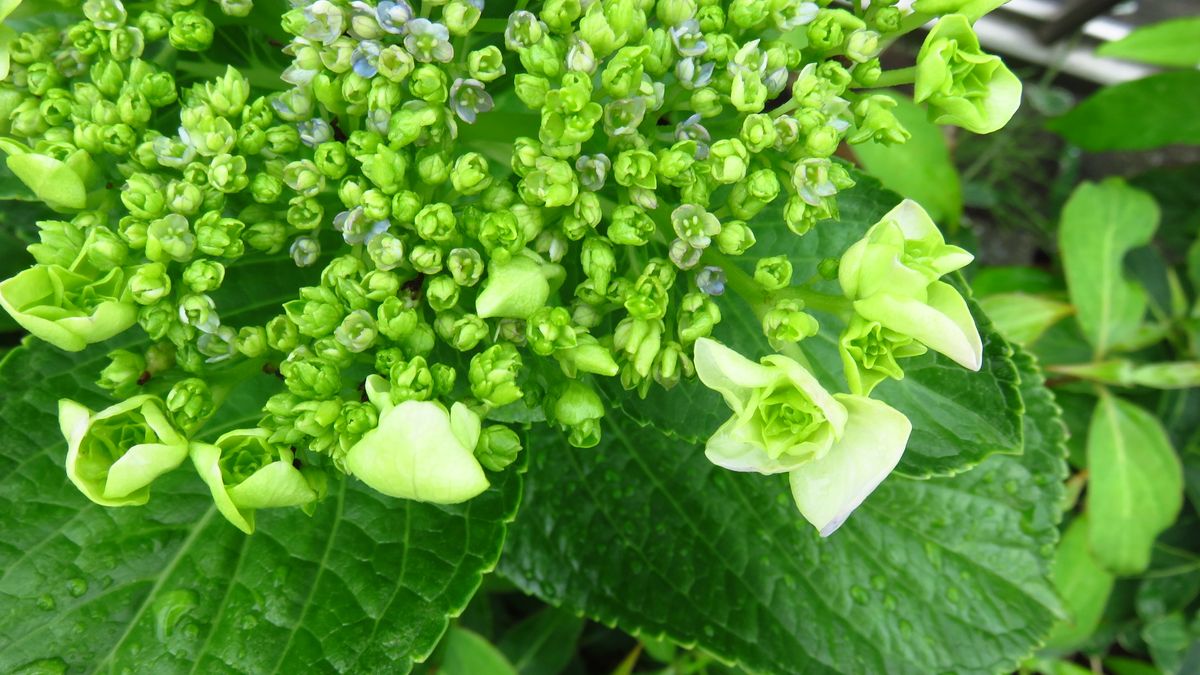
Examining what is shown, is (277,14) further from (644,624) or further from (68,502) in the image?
(644,624)

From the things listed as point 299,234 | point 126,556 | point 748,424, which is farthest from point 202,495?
point 748,424

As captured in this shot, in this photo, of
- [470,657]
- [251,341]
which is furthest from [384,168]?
[470,657]

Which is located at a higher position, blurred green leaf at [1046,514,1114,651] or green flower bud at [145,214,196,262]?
green flower bud at [145,214,196,262]

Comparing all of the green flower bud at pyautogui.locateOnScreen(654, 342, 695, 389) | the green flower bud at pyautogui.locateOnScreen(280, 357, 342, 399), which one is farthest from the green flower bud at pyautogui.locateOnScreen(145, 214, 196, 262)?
the green flower bud at pyautogui.locateOnScreen(654, 342, 695, 389)

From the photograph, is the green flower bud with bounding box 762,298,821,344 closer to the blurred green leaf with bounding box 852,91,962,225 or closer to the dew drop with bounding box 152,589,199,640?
the dew drop with bounding box 152,589,199,640

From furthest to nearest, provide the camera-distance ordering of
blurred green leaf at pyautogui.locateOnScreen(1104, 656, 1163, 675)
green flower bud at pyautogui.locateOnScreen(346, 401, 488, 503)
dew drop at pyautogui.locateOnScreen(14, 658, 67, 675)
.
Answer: blurred green leaf at pyautogui.locateOnScreen(1104, 656, 1163, 675) < dew drop at pyautogui.locateOnScreen(14, 658, 67, 675) < green flower bud at pyautogui.locateOnScreen(346, 401, 488, 503)

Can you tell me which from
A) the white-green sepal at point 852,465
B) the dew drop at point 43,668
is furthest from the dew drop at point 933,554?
the dew drop at point 43,668
